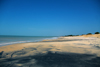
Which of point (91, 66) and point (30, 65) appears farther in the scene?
point (30, 65)

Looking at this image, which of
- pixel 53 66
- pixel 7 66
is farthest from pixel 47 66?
pixel 7 66

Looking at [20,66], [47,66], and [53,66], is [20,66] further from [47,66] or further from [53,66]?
[53,66]

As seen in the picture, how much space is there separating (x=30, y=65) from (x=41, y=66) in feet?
1.30

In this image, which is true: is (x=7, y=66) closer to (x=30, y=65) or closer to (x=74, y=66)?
(x=30, y=65)

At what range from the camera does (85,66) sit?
2.20 meters

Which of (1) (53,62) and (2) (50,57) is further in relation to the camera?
(2) (50,57)

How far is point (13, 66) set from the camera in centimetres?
225

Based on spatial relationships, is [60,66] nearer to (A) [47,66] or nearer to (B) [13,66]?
(A) [47,66]

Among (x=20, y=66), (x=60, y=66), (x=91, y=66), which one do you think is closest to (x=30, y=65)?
(x=20, y=66)

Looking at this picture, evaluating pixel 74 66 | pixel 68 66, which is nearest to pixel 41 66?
pixel 68 66

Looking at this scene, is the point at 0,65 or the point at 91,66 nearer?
the point at 91,66

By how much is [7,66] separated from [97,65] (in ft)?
9.72

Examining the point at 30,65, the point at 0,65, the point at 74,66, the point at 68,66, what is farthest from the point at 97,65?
the point at 0,65

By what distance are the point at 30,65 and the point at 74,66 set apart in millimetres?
1468
